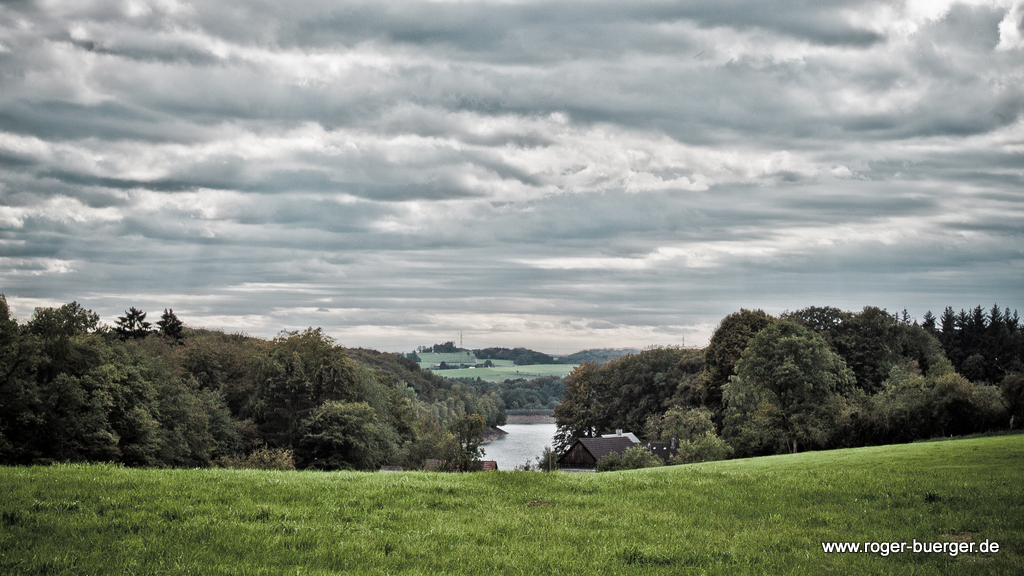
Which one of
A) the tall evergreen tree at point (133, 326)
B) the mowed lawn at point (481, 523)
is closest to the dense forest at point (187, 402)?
the tall evergreen tree at point (133, 326)

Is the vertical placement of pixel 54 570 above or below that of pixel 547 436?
above

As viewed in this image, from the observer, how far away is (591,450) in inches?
3169

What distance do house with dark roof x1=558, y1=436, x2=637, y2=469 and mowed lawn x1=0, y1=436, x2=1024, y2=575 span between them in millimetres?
65837

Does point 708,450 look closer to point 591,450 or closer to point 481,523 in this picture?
point 591,450

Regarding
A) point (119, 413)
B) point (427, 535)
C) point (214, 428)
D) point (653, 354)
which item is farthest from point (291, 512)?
point (653, 354)

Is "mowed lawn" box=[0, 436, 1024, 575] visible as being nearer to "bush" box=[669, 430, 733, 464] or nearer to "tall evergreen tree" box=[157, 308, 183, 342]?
"bush" box=[669, 430, 733, 464]

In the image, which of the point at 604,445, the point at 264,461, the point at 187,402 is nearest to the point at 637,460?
the point at 604,445

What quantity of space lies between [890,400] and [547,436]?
434 feet

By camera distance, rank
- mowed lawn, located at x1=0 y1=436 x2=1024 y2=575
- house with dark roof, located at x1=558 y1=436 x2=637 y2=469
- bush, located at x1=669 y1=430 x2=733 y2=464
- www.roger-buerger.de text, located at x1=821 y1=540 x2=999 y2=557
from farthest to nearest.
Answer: house with dark roof, located at x1=558 y1=436 x2=637 y2=469 → bush, located at x1=669 y1=430 x2=733 y2=464 → www.roger-buerger.de text, located at x1=821 y1=540 x2=999 y2=557 → mowed lawn, located at x1=0 y1=436 x2=1024 y2=575

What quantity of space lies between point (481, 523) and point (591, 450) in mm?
71555

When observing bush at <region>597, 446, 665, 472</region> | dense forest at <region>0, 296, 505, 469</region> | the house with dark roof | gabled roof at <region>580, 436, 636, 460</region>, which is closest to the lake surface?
the house with dark roof

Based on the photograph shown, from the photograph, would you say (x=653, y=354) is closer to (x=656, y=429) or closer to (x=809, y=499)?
(x=656, y=429)

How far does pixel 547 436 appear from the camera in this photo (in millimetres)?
177000

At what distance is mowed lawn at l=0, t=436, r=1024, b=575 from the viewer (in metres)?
8.95
